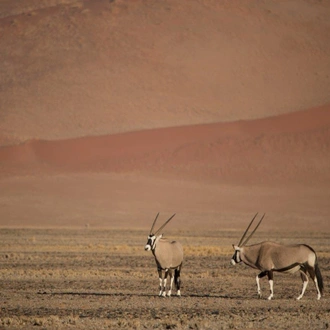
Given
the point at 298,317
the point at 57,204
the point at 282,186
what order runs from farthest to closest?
1. the point at 282,186
2. the point at 57,204
3. the point at 298,317

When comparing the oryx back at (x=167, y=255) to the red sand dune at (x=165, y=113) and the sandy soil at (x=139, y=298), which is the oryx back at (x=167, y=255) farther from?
the red sand dune at (x=165, y=113)

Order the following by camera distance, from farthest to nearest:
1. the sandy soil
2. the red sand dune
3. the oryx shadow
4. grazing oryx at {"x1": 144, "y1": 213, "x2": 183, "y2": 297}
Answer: the red sand dune < the oryx shadow < grazing oryx at {"x1": 144, "y1": 213, "x2": 183, "y2": 297} < the sandy soil

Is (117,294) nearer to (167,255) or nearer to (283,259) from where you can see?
(167,255)

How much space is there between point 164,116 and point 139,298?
74.6 meters

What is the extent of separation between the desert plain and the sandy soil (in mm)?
22937

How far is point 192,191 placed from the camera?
262 ft

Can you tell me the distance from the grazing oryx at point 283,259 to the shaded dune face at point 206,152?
67.4m

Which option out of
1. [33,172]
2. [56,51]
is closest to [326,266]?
[33,172]

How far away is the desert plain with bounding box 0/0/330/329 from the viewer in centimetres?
7538

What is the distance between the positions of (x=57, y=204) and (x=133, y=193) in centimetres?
703

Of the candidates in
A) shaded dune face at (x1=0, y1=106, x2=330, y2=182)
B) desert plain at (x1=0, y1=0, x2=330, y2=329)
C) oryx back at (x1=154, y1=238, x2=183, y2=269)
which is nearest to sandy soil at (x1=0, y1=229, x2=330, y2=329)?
oryx back at (x1=154, y1=238, x2=183, y2=269)

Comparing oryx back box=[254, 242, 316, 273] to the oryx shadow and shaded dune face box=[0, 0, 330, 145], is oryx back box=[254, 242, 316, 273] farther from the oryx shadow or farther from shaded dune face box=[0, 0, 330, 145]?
shaded dune face box=[0, 0, 330, 145]

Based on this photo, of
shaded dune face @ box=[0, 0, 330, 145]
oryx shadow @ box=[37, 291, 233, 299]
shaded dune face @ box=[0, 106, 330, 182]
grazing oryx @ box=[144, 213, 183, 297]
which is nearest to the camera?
grazing oryx @ box=[144, 213, 183, 297]

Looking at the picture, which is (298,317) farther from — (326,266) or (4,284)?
(326,266)
